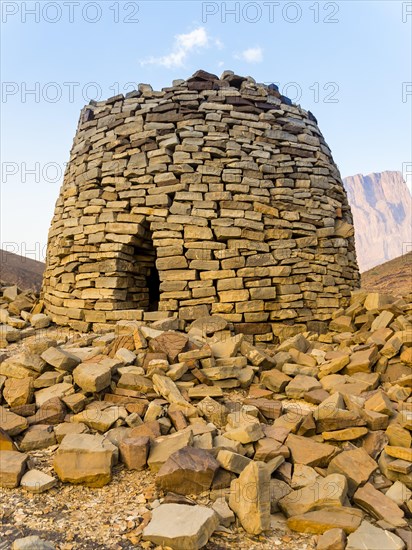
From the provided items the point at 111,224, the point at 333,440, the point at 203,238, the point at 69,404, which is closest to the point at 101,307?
the point at 111,224

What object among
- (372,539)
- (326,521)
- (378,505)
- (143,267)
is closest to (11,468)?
(326,521)

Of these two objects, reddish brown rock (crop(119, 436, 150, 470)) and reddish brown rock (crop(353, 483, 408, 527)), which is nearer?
reddish brown rock (crop(353, 483, 408, 527))

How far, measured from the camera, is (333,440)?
10.2 ft

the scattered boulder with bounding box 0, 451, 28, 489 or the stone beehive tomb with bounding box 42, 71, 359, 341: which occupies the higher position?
the stone beehive tomb with bounding box 42, 71, 359, 341

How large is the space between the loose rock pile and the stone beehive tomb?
0.89m

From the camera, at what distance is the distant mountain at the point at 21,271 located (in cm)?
1890

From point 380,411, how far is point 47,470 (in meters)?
2.62

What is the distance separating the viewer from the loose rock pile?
2.29m

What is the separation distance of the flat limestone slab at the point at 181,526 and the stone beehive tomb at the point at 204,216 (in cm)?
341

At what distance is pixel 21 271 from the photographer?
68.4 feet

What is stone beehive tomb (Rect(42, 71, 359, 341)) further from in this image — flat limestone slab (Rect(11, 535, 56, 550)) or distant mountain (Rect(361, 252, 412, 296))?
distant mountain (Rect(361, 252, 412, 296))

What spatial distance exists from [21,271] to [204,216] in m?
17.9

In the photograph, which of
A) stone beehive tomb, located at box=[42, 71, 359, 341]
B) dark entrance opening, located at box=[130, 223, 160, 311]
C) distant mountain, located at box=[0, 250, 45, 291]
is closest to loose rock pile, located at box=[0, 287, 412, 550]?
stone beehive tomb, located at box=[42, 71, 359, 341]

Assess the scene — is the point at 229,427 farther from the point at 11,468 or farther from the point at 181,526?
the point at 11,468
